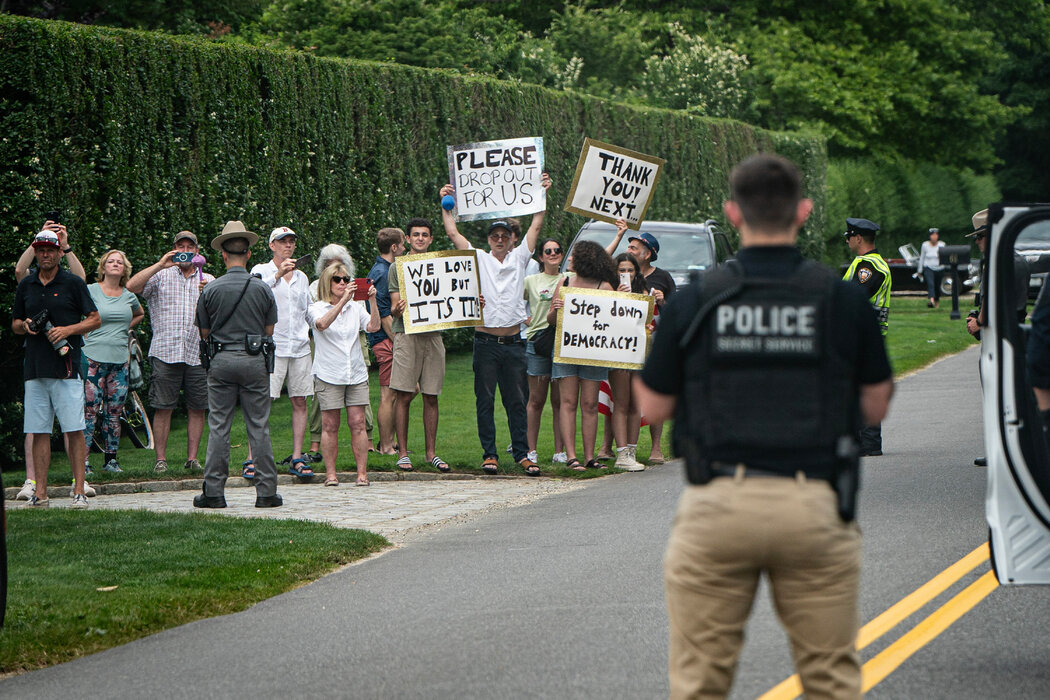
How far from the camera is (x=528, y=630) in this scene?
6.64 meters

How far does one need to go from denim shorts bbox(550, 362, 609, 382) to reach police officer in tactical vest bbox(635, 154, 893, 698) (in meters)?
8.72

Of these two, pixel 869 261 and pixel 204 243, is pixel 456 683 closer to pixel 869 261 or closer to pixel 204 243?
pixel 869 261

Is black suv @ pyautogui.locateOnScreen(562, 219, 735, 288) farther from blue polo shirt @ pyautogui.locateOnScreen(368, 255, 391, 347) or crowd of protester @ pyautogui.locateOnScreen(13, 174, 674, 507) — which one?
crowd of protester @ pyautogui.locateOnScreen(13, 174, 674, 507)

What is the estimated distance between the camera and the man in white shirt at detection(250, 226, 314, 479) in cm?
1233

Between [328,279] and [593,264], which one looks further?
[593,264]

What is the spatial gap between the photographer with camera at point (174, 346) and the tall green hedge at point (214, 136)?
4.52 ft

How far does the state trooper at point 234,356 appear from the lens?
1059 cm

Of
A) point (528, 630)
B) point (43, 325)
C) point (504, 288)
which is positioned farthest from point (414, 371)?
point (528, 630)

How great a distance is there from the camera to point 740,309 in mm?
3855

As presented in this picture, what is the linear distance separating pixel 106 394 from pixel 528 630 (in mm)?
6913

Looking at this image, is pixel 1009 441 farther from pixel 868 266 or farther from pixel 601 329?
pixel 601 329

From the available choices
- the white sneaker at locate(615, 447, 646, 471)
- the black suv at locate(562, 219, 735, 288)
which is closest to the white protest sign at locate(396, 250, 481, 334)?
the white sneaker at locate(615, 447, 646, 471)

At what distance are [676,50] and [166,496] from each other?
32.7m

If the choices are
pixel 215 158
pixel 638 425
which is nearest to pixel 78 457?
pixel 638 425
